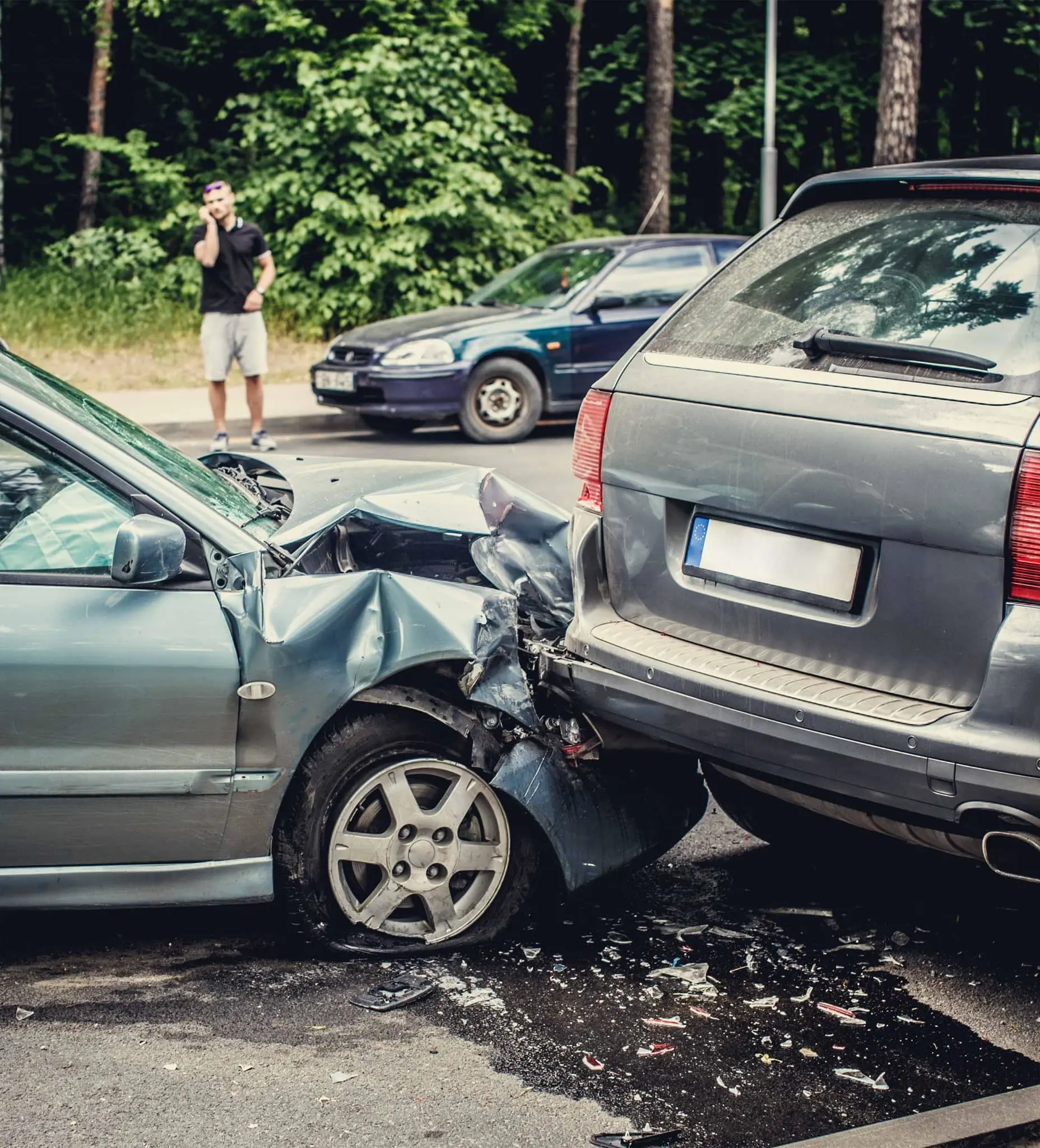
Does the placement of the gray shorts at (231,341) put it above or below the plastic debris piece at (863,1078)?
above

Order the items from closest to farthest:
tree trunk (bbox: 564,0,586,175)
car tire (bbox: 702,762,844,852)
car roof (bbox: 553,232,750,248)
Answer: car tire (bbox: 702,762,844,852) < car roof (bbox: 553,232,750,248) < tree trunk (bbox: 564,0,586,175)

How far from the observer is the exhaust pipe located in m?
3.02

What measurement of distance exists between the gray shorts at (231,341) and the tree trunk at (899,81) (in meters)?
8.55

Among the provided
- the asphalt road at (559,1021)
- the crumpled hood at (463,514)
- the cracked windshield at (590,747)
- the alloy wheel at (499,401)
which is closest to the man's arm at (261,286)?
the alloy wheel at (499,401)

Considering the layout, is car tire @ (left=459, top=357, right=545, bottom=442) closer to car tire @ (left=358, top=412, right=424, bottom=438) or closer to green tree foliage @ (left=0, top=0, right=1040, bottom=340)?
car tire @ (left=358, top=412, right=424, bottom=438)

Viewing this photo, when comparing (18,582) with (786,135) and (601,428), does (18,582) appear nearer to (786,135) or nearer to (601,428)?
(601,428)

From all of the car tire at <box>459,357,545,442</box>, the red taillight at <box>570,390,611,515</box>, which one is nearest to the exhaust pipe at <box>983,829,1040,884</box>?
the red taillight at <box>570,390,611,515</box>

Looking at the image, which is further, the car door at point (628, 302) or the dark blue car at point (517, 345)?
the car door at point (628, 302)

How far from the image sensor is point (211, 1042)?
3.28 metres

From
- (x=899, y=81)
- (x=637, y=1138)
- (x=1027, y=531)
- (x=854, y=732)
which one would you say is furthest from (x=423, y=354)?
(x=637, y=1138)

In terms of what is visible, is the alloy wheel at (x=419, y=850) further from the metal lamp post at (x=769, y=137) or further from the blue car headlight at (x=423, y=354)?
the metal lamp post at (x=769, y=137)

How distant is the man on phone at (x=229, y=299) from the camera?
11.8m

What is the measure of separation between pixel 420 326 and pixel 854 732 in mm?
10424

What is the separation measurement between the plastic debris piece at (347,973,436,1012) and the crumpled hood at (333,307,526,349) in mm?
9594
